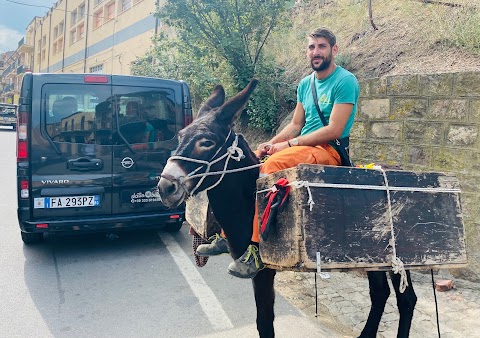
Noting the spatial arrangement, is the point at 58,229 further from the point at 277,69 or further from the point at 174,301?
the point at 277,69

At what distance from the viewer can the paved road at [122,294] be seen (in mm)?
3609

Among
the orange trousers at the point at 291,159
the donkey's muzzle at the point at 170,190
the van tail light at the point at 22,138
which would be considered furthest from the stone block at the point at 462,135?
the van tail light at the point at 22,138

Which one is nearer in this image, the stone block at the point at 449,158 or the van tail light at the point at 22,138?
the stone block at the point at 449,158

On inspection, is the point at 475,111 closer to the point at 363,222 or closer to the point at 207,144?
the point at 363,222

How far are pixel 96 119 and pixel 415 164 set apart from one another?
4550mm

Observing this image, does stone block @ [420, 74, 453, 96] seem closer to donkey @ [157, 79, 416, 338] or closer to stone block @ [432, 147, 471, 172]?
stone block @ [432, 147, 471, 172]

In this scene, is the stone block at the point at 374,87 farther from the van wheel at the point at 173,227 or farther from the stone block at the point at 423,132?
the van wheel at the point at 173,227

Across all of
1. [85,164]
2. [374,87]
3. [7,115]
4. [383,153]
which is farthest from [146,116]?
[7,115]

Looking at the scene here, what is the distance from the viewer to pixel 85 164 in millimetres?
5238

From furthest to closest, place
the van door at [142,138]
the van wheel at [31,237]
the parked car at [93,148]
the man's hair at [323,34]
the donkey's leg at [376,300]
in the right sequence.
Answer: the van wheel at [31,237], the van door at [142,138], the parked car at [93,148], the donkey's leg at [376,300], the man's hair at [323,34]

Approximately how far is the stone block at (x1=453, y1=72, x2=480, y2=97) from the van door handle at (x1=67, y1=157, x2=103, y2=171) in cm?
490

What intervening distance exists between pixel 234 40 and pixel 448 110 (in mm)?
5456

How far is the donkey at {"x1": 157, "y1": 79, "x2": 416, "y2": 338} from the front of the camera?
2457 mm

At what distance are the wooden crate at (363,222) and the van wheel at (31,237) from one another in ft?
15.5
